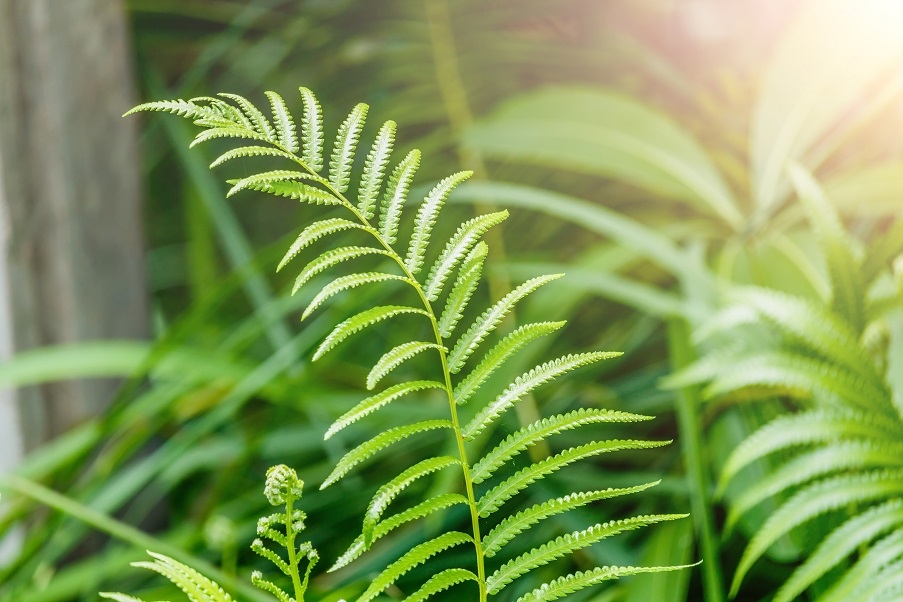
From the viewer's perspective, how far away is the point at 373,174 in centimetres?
11

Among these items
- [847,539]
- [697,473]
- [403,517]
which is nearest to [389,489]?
[403,517]

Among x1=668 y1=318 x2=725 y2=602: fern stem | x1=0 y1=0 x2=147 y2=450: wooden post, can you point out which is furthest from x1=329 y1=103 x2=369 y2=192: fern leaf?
x1=0 y1=0 x2=147 y2=450: wooden post

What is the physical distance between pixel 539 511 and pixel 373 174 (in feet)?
0.16

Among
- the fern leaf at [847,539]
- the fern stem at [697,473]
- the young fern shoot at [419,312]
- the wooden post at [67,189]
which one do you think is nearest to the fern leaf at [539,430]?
the young fern shoot at [419,312]

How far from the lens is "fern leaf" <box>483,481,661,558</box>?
0.12 m

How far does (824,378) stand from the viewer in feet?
0.94

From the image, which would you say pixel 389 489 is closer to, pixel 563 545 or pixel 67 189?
pixel 563 545

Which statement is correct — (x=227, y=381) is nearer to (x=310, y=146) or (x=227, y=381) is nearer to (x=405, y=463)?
(x=405, y=463)

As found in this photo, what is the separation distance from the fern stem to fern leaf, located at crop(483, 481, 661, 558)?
268 millimetres

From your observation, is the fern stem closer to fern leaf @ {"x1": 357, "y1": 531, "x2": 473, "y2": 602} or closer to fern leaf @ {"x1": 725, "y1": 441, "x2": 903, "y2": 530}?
fern leaf @ {"x1": 725, "y1": 441, "x2": 903, "y2": 530}

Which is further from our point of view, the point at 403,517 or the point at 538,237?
the point at 538,237

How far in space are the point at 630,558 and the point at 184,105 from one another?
1.59 ft

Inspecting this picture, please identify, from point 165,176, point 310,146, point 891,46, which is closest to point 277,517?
point 310,146

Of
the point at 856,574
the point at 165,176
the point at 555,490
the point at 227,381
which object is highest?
the point at 165,176
